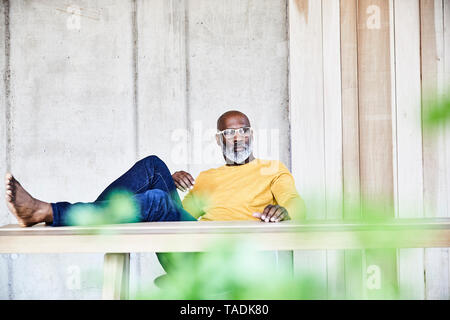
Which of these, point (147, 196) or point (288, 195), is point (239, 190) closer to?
point (288, 195)

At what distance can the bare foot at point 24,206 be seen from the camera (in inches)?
48.1

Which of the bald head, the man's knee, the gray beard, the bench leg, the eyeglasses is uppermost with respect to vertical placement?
the bald head

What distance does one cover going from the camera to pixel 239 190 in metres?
1.87

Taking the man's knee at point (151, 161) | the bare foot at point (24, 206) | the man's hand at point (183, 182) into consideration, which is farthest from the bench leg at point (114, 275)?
the man's hand at point (183, 182)

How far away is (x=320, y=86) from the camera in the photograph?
2.21 m

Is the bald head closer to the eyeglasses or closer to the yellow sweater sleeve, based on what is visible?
the eyeglasses

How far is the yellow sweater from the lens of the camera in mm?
1826

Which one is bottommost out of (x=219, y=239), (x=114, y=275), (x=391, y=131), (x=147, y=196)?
(x=114, y=275)

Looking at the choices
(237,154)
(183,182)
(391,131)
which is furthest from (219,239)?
(391,131)

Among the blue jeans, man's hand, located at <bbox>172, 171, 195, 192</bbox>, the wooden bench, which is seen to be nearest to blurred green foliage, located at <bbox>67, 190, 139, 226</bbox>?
the blue jeans

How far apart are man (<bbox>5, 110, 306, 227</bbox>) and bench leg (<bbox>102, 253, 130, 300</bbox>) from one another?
18cm

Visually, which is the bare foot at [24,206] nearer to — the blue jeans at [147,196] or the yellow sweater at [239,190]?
the blue jeans at [147,196]

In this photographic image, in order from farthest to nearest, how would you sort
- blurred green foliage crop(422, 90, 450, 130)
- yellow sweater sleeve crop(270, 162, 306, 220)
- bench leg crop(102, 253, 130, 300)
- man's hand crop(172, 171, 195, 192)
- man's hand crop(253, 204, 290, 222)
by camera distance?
man's hand crop(172, 171, 195, 192)
yellow sweater sleeve crop(270, 162, 306, 220)
man's hand crop(253, 204, 290, 222)
bench leg crop(102, 253, 130, 300)
blurred green foliage crop(422, 90, 450, 130)

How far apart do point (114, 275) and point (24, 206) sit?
337 mm
